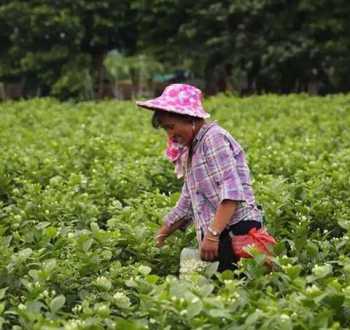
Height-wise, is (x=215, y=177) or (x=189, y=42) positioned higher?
(x=189, y=42)

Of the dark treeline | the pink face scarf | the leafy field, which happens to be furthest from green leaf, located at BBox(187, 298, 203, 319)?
the dark treeline

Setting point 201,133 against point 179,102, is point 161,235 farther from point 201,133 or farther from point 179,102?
point 179,102

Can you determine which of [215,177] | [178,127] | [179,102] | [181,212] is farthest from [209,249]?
[179,102]

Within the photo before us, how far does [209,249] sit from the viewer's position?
12.8 ft

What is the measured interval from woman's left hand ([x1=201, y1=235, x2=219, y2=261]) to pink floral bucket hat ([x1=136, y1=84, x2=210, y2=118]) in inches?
21.7

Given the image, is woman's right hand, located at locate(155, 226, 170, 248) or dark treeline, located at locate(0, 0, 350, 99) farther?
dark treeline, located at locate(0, 0, 350, 99)

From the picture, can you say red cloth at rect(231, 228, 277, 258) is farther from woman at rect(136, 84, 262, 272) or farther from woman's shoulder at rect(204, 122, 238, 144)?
woman's shoulder at rect(204, 122, 238, 144)

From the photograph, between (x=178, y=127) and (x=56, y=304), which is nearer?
(x=56, y=304)

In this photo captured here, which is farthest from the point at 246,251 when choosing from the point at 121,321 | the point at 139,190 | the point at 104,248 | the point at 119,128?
the point at 119,128

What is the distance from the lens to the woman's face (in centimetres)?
390

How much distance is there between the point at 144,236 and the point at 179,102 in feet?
2.58

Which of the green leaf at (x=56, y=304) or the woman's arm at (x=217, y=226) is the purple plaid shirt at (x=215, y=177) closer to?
the woman's arm at (x=217, y=226)

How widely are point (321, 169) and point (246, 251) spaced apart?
90.3 inches

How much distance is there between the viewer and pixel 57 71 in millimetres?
21781
